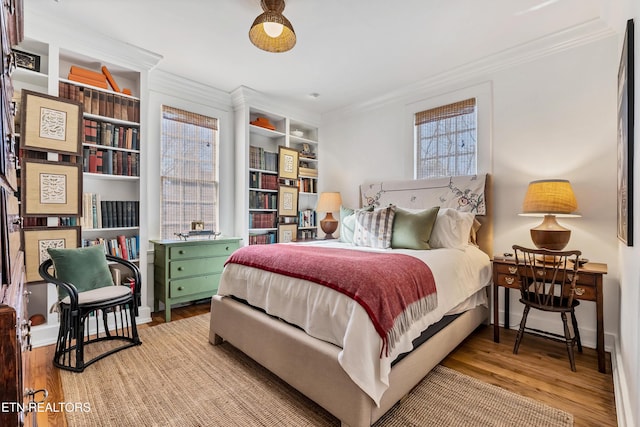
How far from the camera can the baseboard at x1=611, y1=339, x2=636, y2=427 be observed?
1355 millimetres

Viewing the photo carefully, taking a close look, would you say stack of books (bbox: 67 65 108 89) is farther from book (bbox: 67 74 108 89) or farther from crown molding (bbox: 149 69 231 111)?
crown molding (bbox: 149 69 231 111)

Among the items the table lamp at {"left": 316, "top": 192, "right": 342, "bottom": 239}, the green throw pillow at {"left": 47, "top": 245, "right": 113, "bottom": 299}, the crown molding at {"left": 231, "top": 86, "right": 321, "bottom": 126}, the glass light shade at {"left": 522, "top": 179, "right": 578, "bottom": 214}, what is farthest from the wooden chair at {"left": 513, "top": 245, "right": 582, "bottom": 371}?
the crown molding at {"left": 231, "top": 86, "right": 321, "bottom": 126}

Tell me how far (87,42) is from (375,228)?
121 inches

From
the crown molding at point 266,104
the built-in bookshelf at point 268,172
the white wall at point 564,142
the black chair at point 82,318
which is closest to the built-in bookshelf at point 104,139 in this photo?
the black chair at point 82,318

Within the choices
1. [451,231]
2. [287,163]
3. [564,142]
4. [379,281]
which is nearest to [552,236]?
[451,231]

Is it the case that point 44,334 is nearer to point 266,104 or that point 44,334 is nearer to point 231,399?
point 231,399

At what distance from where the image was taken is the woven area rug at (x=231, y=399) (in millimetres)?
1584

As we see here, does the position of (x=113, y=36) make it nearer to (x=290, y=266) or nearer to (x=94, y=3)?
(x=94, y=3)

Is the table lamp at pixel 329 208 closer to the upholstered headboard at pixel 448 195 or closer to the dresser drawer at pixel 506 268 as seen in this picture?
the upholstered headboard at pixel 448 195

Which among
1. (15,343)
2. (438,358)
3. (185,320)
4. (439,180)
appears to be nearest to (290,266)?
(438,358)

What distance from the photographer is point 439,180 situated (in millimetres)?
3334

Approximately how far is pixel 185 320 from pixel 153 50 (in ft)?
8.85

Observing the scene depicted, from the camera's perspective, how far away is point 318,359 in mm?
1588

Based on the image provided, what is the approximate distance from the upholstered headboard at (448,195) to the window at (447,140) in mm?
173
